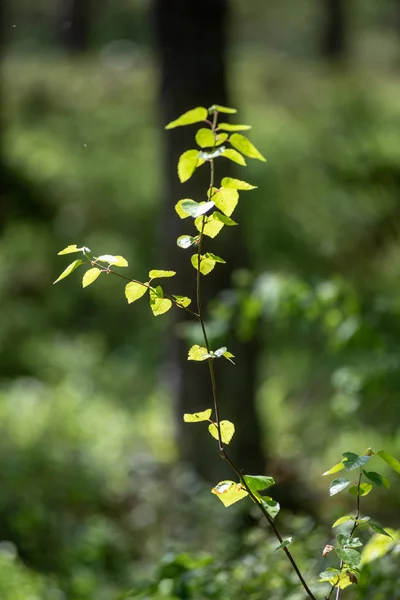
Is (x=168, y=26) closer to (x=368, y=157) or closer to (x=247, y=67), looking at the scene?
(x=368, y=157)

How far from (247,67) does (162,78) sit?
11.0 meters

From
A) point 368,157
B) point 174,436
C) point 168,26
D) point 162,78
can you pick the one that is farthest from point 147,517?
point 368,157

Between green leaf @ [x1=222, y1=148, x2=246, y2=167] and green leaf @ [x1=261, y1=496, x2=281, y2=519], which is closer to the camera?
green leaf @ [x1=222, y1=148, x2=246, y2=167]

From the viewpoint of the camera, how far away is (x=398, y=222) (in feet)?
24.5

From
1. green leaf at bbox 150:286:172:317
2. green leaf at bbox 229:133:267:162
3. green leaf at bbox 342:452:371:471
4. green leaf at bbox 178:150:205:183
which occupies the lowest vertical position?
green leaf at bbox 342:452:371:471

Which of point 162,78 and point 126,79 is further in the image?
point 126,79

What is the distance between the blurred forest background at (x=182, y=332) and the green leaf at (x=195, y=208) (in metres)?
0.96

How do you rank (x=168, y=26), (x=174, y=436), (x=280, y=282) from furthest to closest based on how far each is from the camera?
1. (x=174, y=436)
2. (x=168, y=26)
3. (x=280, y=282)

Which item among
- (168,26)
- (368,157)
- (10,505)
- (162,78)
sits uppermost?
(168,26)

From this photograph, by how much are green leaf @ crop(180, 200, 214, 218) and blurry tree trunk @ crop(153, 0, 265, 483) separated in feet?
8.73

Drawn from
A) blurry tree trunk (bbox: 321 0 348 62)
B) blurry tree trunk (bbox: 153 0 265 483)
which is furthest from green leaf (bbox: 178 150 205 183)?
blurry tree trunk (bbox: 321 0 348 62)

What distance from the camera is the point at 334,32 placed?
696 inches

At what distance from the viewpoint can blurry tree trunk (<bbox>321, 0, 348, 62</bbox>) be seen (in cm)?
1762

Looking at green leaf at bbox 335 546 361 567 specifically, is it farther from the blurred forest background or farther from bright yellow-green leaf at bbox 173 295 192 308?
bright yellow-green leaf at bbox 173 295 192 308
